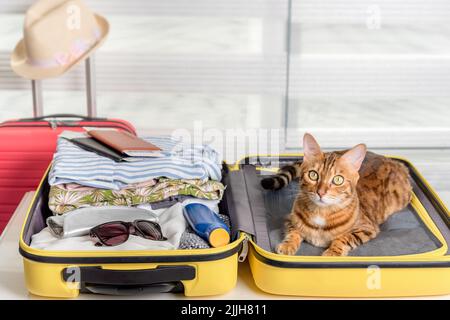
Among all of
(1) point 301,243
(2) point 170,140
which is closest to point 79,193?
(2) point 170,140

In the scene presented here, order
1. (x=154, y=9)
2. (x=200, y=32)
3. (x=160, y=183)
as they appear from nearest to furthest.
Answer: (x=160, y=183) < (x=154, y=9) < (x=200, y=32)

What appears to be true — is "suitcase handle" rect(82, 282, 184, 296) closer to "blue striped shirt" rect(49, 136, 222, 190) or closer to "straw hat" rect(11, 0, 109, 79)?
"blue striped shirt" rect(49, 136, 222, 190)

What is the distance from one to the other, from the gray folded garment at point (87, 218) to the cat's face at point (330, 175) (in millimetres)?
331

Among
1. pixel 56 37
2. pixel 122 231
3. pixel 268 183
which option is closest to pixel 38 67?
pixel 56 37

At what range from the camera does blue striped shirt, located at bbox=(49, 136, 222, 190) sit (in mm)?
1617

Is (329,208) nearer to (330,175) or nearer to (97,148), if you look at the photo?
(330,175)

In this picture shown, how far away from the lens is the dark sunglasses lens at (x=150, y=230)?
1469 mm

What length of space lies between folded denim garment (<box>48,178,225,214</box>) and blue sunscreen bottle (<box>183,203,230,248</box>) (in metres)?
0.07

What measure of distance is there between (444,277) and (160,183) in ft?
2.07

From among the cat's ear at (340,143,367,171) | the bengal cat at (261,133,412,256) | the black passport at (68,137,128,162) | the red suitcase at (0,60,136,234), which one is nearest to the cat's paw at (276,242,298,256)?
the bengal cat at (261,133,412,256)

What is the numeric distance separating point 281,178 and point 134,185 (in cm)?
36

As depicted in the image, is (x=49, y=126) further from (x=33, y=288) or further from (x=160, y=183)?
(x=33, y=288)

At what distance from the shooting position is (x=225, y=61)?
9.33 feet

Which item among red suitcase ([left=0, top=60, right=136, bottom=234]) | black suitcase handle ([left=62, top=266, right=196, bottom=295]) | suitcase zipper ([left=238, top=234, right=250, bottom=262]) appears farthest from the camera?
red suitcase ([left=0, top=60, right=136, bottom=234])
